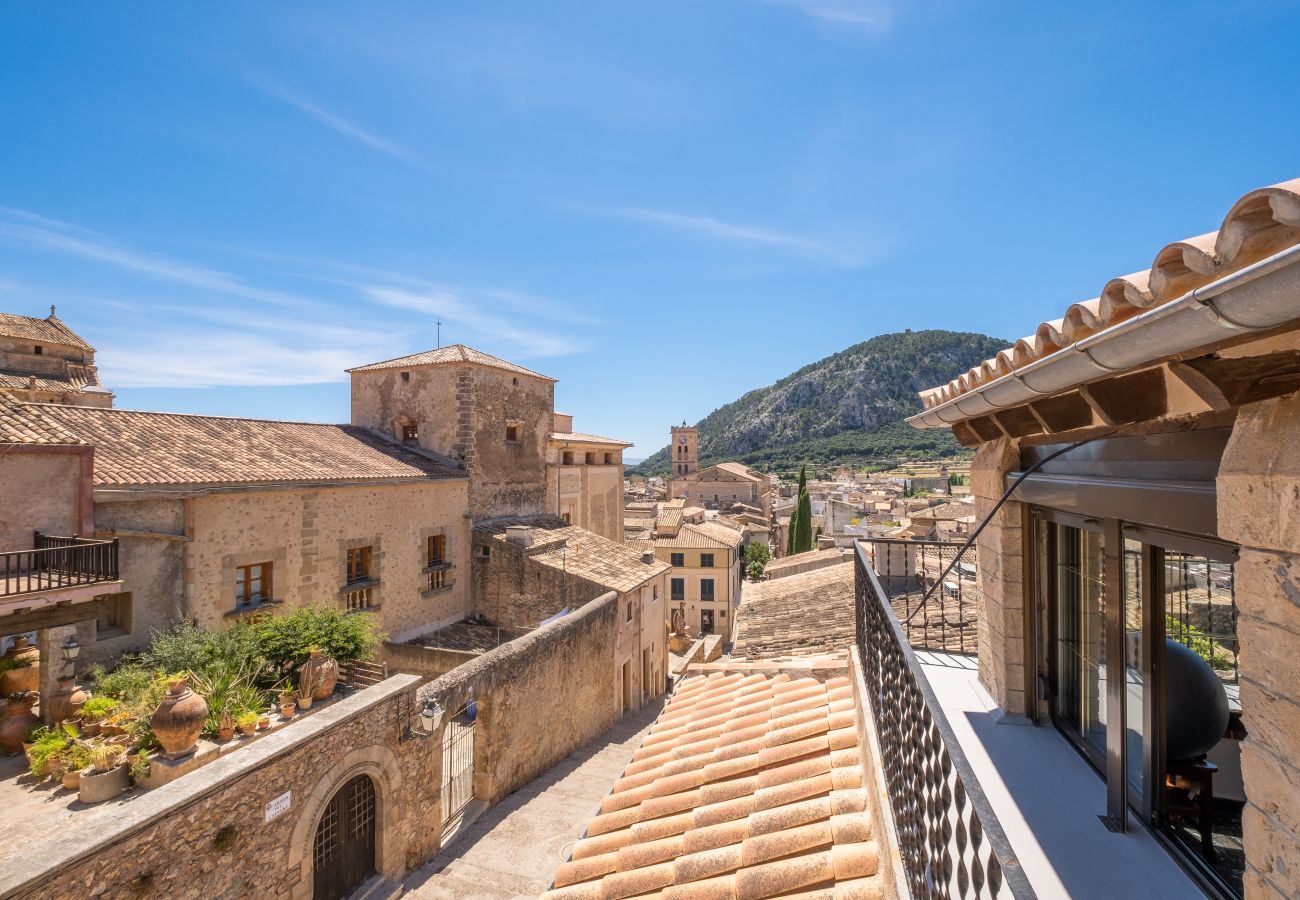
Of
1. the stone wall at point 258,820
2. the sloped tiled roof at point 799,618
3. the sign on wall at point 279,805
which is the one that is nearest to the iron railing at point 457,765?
the stone wall at point 258,820

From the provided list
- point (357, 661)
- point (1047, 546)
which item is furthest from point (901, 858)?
point (357, 661)

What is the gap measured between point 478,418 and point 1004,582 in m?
17.1

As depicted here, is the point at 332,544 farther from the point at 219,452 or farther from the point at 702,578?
the point at 702,578

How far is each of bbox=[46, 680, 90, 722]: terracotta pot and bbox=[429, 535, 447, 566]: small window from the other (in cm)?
852

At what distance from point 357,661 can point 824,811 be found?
9.36m

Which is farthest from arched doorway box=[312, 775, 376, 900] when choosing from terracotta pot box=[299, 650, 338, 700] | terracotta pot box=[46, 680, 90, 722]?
terracotta pot box=[46, 680, 90, 722]

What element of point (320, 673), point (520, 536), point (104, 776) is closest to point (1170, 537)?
point (104, 776)

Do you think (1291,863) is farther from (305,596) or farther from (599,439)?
(599,439)

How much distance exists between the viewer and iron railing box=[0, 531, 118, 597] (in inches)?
349

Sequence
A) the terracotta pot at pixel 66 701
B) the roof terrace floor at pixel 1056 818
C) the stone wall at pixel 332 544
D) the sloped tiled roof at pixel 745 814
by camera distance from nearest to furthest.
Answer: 1. the roof terrace floor at pixel 1056 818
2. the sloped tiled roof at pixel 745 814
3. the terracotta pot at pixel 66 701
4. the stone wall at pixel 332 544

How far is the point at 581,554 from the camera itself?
1867 cm

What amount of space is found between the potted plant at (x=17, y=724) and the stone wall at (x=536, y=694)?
5039mm

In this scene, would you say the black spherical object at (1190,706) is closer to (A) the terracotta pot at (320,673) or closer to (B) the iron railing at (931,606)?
(B) the iron railing at (931,606)

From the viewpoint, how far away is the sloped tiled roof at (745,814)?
3053mm
